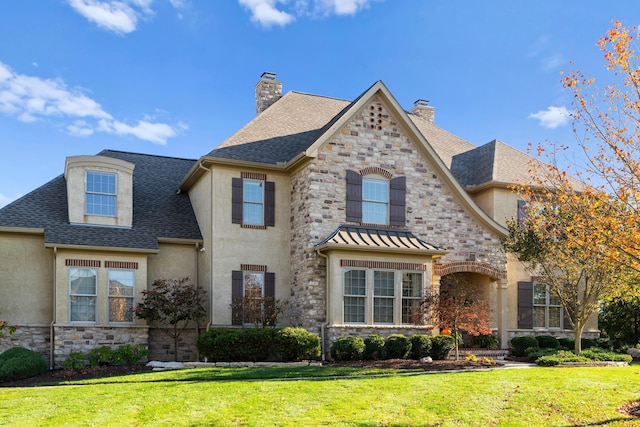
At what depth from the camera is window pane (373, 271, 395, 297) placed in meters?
20.8

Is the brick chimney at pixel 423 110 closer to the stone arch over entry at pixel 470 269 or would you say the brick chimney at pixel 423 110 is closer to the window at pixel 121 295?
the stone arch over entry at pixel 470 269

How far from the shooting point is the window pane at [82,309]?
65.7 feet

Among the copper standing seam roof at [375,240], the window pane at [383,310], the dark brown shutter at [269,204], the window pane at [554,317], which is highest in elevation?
the dark brown shutter at [269,204]

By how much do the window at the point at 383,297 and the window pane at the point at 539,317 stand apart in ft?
22.5

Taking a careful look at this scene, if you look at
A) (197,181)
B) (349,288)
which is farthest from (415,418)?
(197,181)

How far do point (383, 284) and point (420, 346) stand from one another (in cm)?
227

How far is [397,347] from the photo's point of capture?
1973 centimetres

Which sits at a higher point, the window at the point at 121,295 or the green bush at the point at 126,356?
the window at the point at 121,295

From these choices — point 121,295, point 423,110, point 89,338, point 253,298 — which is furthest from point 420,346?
point 423,110

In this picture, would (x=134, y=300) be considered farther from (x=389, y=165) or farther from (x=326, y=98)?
(x=326, y=98)

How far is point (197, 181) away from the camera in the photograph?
2342cm

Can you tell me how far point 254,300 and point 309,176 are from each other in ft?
14.3

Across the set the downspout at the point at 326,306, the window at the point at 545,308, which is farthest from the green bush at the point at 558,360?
the downspout at the point at 326,306

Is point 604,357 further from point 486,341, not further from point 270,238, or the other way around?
point 270,238
